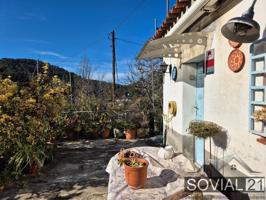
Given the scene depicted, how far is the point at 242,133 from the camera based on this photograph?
131 inches

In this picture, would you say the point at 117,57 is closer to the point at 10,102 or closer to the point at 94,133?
the point at 94,133

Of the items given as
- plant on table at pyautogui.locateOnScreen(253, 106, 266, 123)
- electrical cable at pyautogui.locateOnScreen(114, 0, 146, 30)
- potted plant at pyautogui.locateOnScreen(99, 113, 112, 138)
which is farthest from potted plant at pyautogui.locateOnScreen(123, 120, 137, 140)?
plant on table at pyautogui.locateOnScreen(253, 106, 266, 123)

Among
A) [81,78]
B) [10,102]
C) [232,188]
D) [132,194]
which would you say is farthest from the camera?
[81,78]

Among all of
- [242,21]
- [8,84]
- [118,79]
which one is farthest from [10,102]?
[118,79]

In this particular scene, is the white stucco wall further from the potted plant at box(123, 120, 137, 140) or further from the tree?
the tree

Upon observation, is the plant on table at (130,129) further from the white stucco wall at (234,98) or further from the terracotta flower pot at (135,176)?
the terracotta flower pot at (135,176)

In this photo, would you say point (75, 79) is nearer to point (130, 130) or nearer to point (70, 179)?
point (130, 130)

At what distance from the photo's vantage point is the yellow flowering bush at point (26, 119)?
17.8ft

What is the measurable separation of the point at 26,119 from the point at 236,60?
16.2ft

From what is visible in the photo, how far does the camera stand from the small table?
3.26m

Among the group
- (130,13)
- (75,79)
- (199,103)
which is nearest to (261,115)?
(199,103)

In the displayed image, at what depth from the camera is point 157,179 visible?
3.77m

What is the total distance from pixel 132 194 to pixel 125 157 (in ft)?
2.66

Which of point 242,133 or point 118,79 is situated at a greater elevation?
point 118,79
